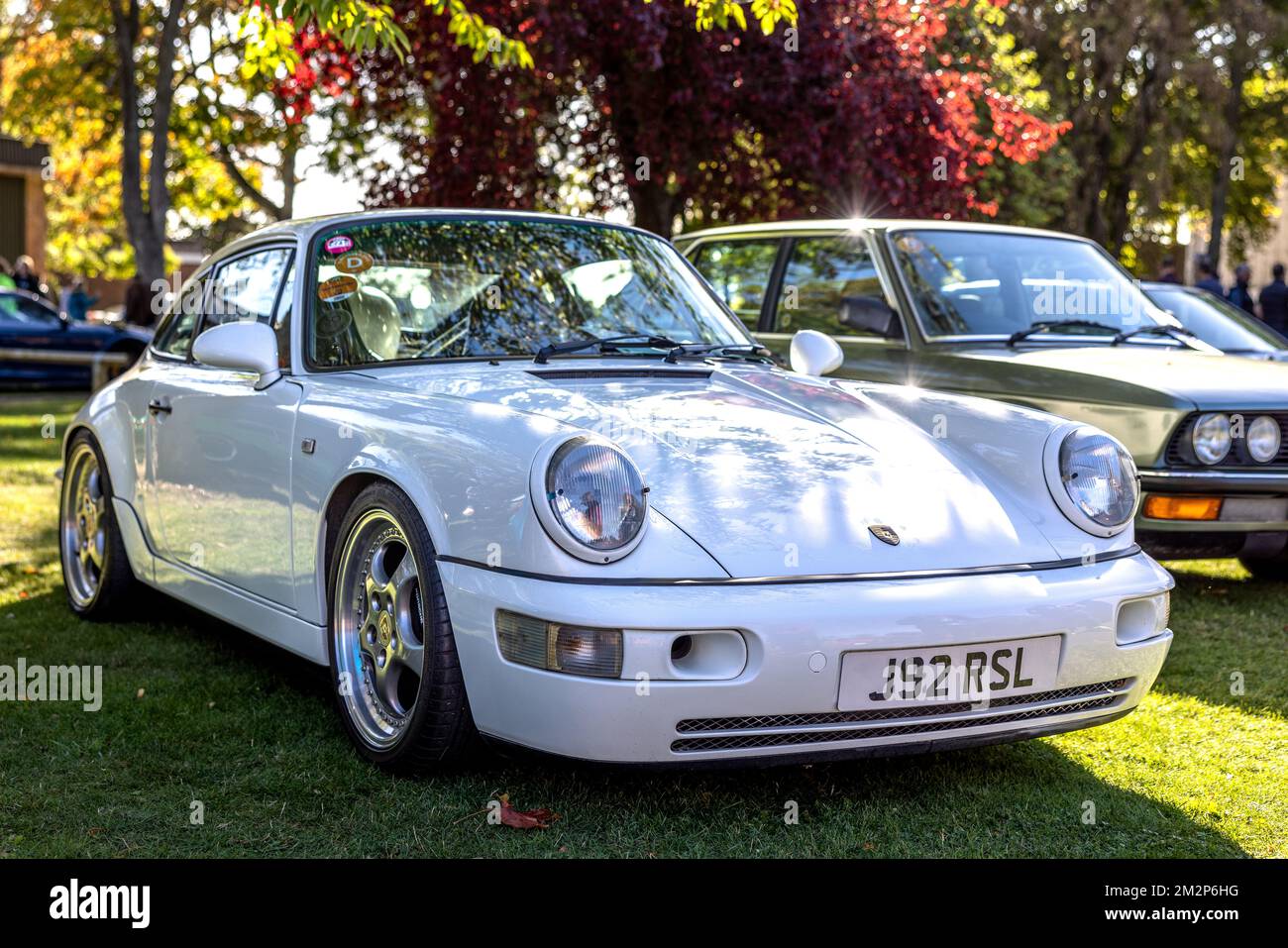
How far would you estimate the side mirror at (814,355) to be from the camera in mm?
4777

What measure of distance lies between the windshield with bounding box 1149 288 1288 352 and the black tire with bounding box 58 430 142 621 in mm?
5701

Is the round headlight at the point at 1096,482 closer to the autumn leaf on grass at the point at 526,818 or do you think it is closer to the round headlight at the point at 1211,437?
the autumn leaf on grass at the point at 526,818

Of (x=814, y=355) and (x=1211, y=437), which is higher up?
(x=814, y=355)

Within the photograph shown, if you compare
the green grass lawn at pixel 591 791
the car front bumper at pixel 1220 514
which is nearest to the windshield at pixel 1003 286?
the car front bumper at pixel 1220 514

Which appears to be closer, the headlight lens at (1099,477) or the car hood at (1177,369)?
the headlight lens at (1099,477)

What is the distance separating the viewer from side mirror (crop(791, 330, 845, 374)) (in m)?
4.78

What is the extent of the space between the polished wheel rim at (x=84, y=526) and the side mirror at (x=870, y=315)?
10.4ft

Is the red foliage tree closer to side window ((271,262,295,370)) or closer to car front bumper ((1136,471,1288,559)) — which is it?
car front bumper ((1136,471,1288,559))

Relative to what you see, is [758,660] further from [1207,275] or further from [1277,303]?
[1277,303]

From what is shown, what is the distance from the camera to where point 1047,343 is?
634 cm

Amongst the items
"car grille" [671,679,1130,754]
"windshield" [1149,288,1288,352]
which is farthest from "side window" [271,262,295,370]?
"windshield" [1149,288,1288,352]

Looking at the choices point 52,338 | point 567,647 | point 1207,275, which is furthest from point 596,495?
point 52,338

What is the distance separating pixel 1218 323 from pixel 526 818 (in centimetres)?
668
